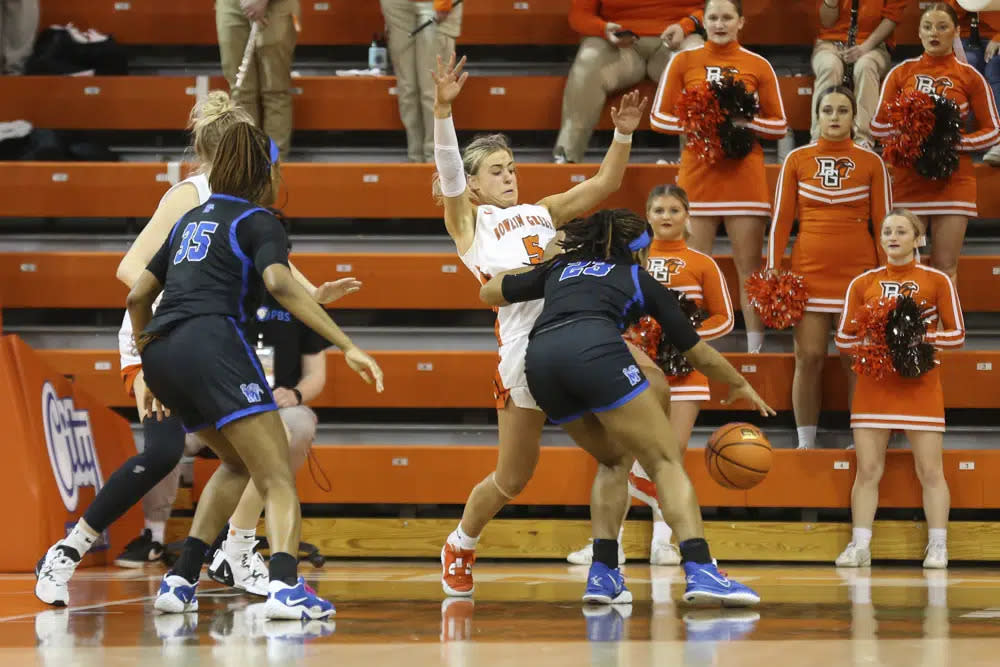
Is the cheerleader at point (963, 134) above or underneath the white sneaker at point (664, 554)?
above

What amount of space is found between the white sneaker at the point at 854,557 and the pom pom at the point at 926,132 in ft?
8.26

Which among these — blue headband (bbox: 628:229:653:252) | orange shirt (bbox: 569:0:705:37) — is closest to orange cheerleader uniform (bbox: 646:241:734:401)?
blue headband (bbox: 628:229:653:252)

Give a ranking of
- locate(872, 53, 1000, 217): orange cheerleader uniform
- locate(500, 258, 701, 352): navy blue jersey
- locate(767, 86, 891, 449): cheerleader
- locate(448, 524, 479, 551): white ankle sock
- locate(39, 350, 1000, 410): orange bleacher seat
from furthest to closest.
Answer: locate(872, 53, 1000, 217): orange cheerleader uniform → locate(39, 350, 1000, 410): orange bleacher seat → locate(767, 86, 891, 449): cheerleader → locate(448, 524, 479, 551): white ankle sock → locate(500, 258, 701, 352): navy blue jersey

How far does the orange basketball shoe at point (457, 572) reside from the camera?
18.1 ft

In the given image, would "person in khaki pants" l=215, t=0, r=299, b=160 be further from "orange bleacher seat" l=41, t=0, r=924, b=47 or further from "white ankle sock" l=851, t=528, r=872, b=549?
"white ankle sock" l=851, t=528, r=872, b=549

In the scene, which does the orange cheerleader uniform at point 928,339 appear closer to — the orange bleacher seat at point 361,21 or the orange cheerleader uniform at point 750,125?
the orange cheerleader uniform at point 750,125

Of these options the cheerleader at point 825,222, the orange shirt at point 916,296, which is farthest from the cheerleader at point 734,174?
the orange shirt at point 916,296

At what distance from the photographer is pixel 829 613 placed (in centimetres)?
480

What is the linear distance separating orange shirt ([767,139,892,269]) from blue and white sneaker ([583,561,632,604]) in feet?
11.4

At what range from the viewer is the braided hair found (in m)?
5.05

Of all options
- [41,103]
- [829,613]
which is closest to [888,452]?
[829,613]

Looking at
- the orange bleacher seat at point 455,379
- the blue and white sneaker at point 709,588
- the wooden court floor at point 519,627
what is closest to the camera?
the wooden court floor at point 519,627

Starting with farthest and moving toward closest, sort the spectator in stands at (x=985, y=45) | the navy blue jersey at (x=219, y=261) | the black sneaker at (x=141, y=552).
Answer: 1. the spectator in stands at (x=985, y=45)
2. the black sneaker at (x=141, y=552)
3. the navy blue jersey at (x=219, y=261)

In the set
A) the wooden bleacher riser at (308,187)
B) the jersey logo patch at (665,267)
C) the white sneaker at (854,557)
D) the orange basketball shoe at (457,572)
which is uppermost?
the wooden bleacher riser at (308,187)
